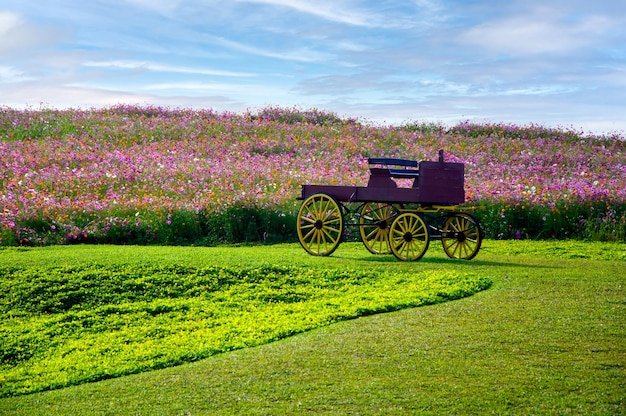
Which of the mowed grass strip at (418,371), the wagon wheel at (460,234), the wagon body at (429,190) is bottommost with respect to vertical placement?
the mowed grass strip at (418,371)

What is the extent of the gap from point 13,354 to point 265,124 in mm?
16739

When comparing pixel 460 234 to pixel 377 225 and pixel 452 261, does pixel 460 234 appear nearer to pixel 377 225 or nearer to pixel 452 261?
pixel 452 261

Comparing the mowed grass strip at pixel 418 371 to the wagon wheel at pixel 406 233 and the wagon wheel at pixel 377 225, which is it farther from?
the wagon wheel at pixel 377 225

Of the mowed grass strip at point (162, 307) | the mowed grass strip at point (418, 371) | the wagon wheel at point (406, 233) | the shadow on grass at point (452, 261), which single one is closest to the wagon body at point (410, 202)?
the wagon wheel at point (406, 233)

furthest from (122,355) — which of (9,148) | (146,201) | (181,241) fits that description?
(9,148)

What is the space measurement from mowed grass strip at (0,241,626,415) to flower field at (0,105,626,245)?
15.1ft

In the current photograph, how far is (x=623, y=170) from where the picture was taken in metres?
18.8

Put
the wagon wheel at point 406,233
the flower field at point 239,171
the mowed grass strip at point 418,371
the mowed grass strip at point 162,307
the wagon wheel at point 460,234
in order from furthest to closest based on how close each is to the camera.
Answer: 1. the flower field at point 239,171
2. the wagon wheel at point 460,234
3. the wagon wheel at point 406,233
4. the mowed grass strip at point 162,307
5. the mowed grass strip at point 418,371

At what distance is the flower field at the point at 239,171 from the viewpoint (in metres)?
13.7

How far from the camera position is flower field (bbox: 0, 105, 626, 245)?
44.9 ft

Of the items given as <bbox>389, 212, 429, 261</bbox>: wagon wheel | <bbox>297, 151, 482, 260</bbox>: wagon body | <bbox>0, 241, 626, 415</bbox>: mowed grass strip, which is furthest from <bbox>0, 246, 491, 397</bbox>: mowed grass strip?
<bbox>297, 151, 482, 260</bbox>: wagon body

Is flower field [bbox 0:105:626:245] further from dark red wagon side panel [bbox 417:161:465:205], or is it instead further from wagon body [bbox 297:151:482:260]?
dark red wagon side panel [bbox 417:161:465:205]

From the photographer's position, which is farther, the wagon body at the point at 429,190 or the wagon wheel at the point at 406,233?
the wagon body at the point at 429,190

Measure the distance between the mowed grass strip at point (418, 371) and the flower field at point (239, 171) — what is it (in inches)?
181
